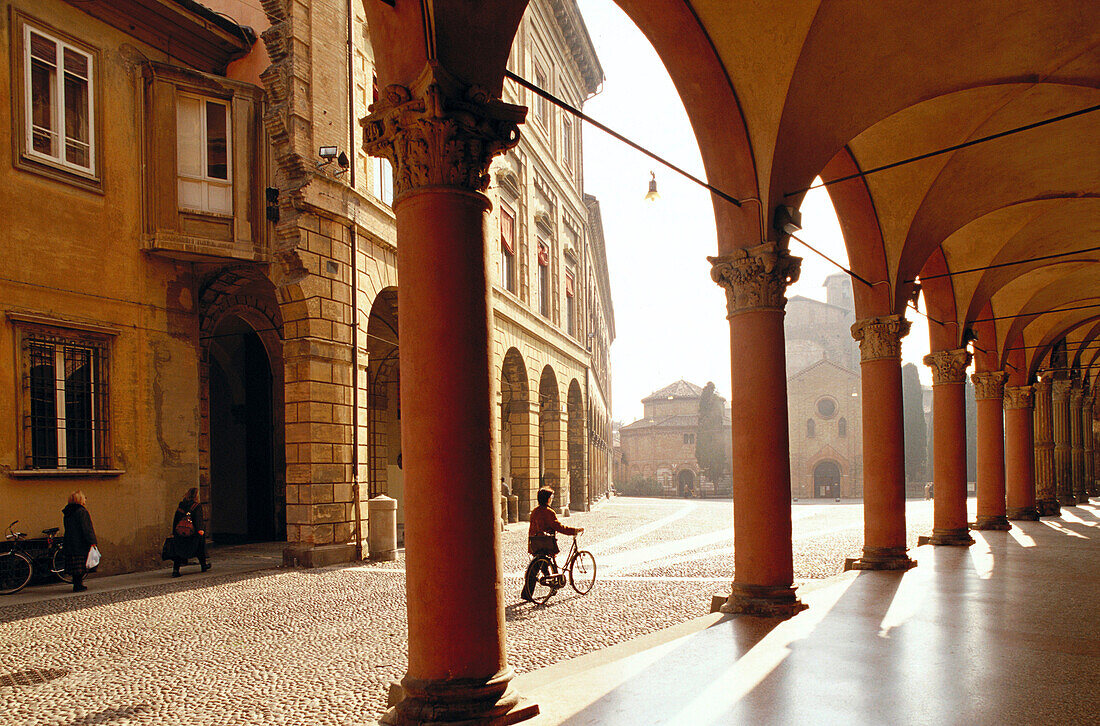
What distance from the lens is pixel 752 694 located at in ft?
14.3

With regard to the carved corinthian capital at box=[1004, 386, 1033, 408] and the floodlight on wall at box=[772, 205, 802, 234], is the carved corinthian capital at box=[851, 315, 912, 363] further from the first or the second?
the carved corinthian capital at box=[1004, 386, 1033, 408]

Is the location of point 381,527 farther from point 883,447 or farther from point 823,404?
point 823,404

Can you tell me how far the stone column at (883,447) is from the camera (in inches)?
384

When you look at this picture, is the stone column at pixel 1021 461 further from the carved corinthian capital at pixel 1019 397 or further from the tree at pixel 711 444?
the tree at pixel 711 444

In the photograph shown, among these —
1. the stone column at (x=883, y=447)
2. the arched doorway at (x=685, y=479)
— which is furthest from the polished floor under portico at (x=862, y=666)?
the arched doorway at (x=685, y=479)

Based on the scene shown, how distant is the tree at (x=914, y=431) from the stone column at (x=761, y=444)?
164 ft

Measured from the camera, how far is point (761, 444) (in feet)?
22.6

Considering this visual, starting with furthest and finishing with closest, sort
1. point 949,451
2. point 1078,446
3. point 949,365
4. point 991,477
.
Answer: point 1078,446 → point 991,477 → point 949,365 → point 949,451

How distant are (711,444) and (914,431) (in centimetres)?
1386

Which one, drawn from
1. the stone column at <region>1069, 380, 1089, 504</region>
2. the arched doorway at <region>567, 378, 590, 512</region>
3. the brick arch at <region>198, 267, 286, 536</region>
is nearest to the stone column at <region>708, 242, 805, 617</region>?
the brick arch at <region>198, 267, 286, 536</region>

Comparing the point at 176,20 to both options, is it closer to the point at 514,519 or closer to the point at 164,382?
the point at 164,382

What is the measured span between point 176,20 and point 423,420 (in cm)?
1225

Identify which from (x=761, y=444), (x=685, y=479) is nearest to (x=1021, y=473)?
(x=761, y=444)

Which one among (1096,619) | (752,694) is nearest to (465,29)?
(752,694)
